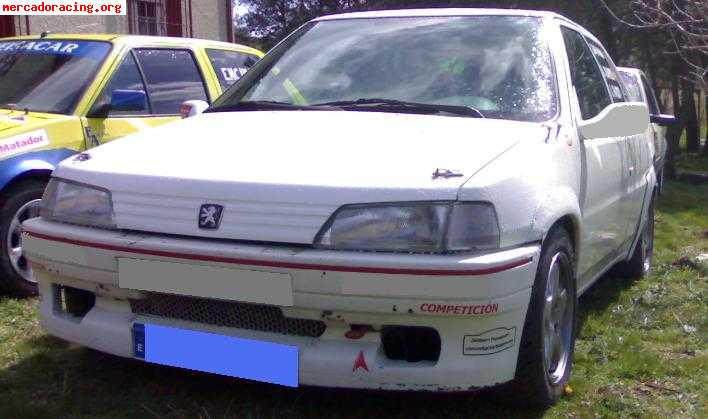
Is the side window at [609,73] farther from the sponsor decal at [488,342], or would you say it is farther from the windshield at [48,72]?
the windshield at [48,72]

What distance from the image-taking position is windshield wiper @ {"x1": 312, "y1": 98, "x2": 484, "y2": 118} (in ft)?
12.4

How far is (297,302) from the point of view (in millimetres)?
2910

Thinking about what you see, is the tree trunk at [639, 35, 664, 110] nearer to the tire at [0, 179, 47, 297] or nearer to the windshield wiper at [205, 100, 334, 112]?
the windshield wiper at [205, 100, 334, 112]

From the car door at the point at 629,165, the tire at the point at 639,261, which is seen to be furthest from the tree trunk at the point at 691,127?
the car door at the point at 629,165

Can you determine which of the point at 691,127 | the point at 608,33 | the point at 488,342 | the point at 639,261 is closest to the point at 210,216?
the point at 488,342

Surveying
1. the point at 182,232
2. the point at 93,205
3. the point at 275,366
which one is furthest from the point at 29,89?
the point at 275,366

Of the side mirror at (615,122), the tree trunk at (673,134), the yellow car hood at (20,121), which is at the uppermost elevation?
the side mirror at (615,122)

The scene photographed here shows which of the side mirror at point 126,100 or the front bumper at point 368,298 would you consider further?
the side mirror at point 126,100

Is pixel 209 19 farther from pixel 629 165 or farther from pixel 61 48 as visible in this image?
pixel 629 165

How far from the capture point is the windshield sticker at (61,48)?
18.4 ft

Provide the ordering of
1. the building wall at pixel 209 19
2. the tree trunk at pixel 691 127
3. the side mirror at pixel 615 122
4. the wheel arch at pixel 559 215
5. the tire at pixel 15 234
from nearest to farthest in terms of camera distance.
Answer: the wheel arch at pixel 559 215, the side mirror at pixel 615 122, the tire at pixel 15 234, the building wall at pixel 209 19, the tree trunk at pixel 691 127

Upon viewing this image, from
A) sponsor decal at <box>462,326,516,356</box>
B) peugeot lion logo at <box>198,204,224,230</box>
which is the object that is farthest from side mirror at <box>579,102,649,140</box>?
peugeot lion logo at <box>198,204,224,230</box>

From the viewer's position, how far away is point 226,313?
10.3ft

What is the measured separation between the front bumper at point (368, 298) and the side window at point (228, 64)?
346cm
